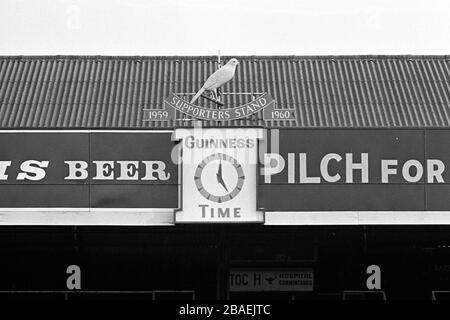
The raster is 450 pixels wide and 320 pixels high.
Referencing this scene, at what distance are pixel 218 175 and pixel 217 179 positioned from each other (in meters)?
0.07

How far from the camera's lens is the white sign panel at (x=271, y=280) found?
2233cm

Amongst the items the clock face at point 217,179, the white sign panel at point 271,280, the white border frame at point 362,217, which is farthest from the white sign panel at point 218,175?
the white sign panel at point 271,280

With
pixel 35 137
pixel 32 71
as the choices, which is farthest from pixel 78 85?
pixel 35 137

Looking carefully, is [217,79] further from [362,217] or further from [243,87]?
[243,87]

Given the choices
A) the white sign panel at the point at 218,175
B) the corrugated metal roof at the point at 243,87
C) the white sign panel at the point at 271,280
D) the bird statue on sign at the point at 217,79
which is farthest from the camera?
the corrugated metal roof at the point at 243,87

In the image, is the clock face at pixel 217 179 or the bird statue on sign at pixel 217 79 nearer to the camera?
the clock face at pixel 217 179

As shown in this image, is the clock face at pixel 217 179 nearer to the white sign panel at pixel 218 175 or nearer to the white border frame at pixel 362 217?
the white sign panel at pixel 218 175

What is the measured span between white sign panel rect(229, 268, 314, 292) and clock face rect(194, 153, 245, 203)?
482 cm

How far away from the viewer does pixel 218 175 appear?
1789cm

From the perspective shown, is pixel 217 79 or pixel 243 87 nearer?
pixel 217 79

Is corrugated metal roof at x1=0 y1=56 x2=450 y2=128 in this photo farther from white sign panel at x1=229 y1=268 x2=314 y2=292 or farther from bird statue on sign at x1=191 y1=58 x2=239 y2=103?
bird statue on sign at x1=191 y1=58 x2=239 y2=103

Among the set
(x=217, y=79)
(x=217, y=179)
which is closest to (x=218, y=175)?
(x=217, y=179)

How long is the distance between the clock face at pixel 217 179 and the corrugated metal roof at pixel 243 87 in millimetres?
6499
